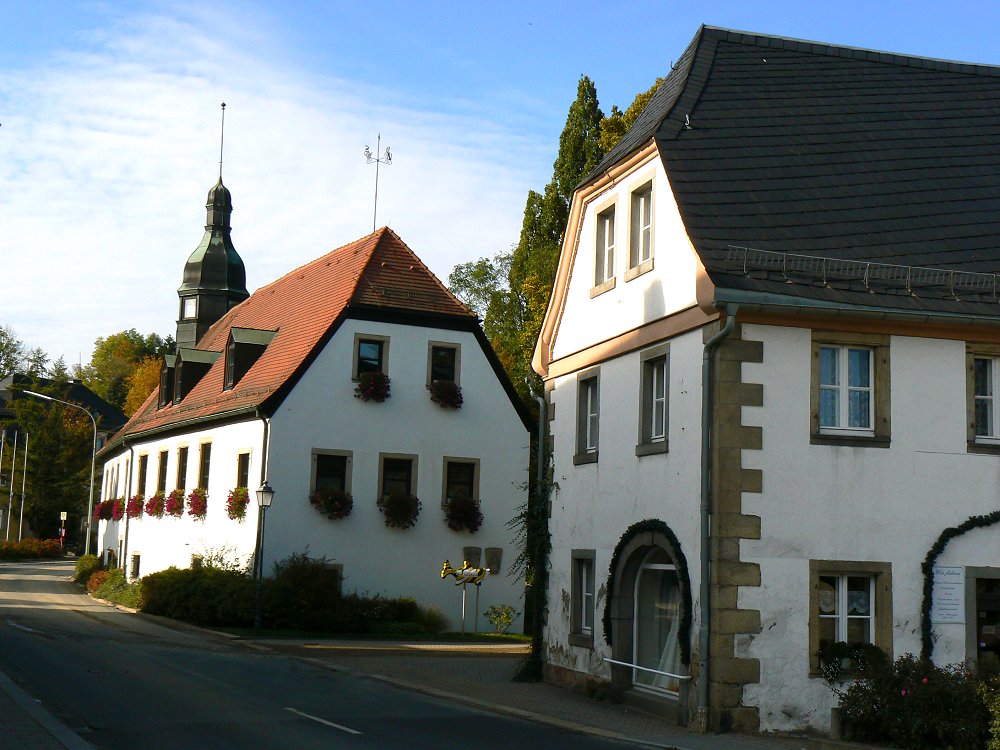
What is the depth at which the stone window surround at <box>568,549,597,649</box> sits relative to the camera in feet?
61.5

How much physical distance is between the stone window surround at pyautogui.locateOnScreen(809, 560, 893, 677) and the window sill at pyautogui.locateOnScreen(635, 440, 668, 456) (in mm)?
2524

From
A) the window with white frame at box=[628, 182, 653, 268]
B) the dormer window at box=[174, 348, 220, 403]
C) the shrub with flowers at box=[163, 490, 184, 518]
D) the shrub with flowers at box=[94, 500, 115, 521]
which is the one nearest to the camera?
the window with white frame at box=[628, 182, 653, 268]

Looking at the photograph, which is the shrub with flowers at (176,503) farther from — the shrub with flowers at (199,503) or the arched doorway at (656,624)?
the arched doorway at (656,624)

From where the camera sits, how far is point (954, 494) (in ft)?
51.2

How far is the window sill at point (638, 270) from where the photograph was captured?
17.5 m

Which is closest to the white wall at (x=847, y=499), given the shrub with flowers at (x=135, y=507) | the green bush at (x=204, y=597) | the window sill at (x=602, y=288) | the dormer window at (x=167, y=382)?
the window sill at (x=602, y=288)

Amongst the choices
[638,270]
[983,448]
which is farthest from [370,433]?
[983,448]

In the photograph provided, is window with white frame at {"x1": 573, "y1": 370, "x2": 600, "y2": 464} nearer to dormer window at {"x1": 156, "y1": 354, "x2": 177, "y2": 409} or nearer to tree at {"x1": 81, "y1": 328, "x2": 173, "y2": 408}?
dormer window at {"x1": 156, "y1": 354, "x2": 177, "y2": 409}

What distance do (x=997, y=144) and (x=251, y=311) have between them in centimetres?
2649

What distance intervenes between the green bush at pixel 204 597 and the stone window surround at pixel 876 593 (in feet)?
51.3

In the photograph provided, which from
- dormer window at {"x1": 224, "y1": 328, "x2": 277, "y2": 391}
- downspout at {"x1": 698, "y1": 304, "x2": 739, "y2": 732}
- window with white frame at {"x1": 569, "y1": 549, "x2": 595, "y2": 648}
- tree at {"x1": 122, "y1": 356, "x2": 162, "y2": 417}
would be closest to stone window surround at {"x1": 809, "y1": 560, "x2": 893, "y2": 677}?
downspout at {"x1": 698, "y1": 304, "x2": 739, "y2": 732}

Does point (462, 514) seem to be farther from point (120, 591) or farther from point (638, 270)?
point (638, 270)

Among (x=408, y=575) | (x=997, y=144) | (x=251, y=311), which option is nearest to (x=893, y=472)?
(x=997, y=144)

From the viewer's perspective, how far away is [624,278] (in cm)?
1842
